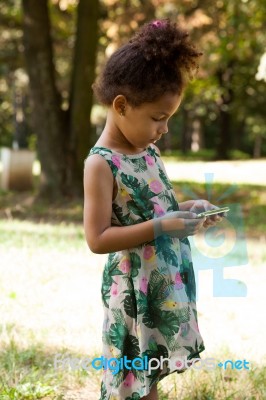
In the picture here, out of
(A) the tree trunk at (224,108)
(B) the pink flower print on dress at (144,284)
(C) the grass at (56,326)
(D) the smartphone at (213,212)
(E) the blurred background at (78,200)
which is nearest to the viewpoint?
(D) the smartphone at (213,212)

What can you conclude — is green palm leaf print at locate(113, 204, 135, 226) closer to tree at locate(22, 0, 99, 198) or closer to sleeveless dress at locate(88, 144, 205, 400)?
sleeveless dress at locate(88, 144, 205, 400)

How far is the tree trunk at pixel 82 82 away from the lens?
1082 centimetres

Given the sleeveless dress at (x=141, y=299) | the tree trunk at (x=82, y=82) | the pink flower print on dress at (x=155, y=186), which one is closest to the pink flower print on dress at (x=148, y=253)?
the sleeveless dress at (x=141, y=299)

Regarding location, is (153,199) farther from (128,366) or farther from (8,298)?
(8,298)

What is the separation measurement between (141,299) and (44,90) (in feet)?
29.5

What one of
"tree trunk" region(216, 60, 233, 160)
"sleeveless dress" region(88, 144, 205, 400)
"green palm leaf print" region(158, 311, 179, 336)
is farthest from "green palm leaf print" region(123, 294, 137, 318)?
"tree trunk" region(216, 60, 233, 160)

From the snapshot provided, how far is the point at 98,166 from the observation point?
226cm

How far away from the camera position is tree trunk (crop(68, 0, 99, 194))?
10.8 meters

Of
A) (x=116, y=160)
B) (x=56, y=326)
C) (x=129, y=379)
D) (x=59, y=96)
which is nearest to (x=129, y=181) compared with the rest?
(x=116, y=160)

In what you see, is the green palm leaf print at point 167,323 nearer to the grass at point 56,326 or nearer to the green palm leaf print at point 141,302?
the green palm leaf print at point 141,302

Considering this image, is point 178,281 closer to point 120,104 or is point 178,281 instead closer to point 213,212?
point 213,212

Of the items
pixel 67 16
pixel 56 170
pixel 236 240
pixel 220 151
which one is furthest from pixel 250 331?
pixel 220 151

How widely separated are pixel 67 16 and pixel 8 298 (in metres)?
12.0

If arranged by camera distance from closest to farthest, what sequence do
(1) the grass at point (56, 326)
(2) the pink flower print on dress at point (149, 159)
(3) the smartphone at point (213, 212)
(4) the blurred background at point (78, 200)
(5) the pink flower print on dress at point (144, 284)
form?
1. (3) the smartphone at point (213, 212)
2. (5) the pink flower print on dress at point (144, 284)
3. (2) the pink flower print on dress at point (149, 159)
4. (1) the grass at point (56, 326)
5. (4) the blurred background at point (78, 200)
